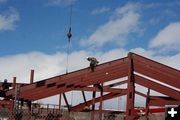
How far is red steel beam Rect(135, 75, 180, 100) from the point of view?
59.5 ft

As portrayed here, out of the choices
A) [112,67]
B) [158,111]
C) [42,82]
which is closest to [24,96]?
[42,82]

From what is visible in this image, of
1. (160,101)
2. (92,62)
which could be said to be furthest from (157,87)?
(92,62)

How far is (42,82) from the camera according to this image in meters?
18.3

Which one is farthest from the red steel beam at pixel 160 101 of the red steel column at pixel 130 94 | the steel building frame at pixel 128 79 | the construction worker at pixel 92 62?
the construction worker at pixel 92 62

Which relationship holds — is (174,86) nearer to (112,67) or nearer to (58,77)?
(112,67)

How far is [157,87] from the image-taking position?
60.1ft

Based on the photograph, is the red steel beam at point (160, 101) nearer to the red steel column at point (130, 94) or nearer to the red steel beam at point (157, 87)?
the red steel beam at point (157, 87)

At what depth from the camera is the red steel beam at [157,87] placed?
1812 cm

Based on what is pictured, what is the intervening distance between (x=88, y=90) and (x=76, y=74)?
4644 mm

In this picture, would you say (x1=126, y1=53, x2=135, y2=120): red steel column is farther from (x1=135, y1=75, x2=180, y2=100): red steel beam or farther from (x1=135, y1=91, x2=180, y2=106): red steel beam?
(x1=135, y1=91, x2=180, y2=106): red steel beam

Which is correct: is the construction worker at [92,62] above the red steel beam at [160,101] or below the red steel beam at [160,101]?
above

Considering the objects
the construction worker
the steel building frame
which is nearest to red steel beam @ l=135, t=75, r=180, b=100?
the steel building frame

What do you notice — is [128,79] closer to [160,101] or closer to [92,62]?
[92,62]

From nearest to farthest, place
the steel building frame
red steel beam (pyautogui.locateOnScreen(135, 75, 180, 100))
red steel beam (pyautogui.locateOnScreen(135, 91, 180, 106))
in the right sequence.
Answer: the steel building frame → red steel beam (pyautogui.locateOnScreen(135, 75, 180, 100)) → red steel beam (pyautogui.locateOnScreen(135, 91, 180, 106))
